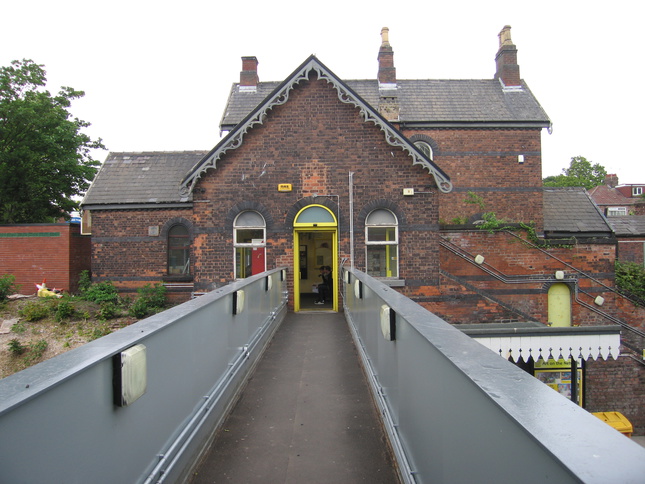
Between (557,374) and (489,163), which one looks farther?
(489,163)

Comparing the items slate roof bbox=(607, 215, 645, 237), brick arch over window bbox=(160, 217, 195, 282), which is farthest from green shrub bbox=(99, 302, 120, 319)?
slate roof bbox=(607, 215, 645, 237)

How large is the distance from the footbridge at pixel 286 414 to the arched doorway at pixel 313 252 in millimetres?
6905

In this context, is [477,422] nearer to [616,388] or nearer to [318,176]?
[318,176]

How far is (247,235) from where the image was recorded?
46.3ft

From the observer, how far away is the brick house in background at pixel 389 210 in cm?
1370

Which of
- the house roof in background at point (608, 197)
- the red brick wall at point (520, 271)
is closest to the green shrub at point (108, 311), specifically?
the red brick wall at point (520, 271)

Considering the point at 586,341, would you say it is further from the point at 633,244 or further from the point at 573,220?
the point at 633,244

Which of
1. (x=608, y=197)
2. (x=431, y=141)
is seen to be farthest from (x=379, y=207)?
(x=608, y=197)

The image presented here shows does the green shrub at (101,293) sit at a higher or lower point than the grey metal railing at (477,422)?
lower

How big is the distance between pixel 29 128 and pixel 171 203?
14.3 m

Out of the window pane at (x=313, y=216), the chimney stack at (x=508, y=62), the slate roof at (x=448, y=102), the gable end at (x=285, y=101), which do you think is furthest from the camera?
the chimney stack at (x=508, y=62)

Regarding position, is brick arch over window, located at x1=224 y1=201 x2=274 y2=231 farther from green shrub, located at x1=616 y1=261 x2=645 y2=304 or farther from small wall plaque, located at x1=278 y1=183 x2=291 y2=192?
green shrub, located at x1=616 y1=261 x2=645 y2=304

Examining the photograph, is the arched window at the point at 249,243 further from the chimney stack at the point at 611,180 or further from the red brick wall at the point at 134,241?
the chimney stack at the point at 611,180

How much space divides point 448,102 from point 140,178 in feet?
44.8
